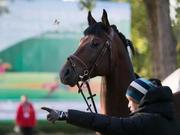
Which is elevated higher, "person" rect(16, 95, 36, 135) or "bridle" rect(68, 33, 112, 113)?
"bridle" rect(68, 33, 112, 113)

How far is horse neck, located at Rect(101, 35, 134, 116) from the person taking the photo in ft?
24.3

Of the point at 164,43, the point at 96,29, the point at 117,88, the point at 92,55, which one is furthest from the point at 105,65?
the point at 164,43

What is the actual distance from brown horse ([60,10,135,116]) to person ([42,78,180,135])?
7.66ft

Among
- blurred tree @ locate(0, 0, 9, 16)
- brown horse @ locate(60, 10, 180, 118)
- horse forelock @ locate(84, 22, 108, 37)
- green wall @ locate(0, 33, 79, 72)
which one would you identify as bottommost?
brown horse @ locate(60, 10, 180, 118)

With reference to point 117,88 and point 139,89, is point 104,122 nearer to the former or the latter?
point 139,89

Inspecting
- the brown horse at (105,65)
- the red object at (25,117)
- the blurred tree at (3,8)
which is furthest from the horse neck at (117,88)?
the blurred tree at (3,8)

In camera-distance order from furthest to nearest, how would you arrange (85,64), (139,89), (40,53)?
1. (40,53)
2. (85,64)
3. (139,89)

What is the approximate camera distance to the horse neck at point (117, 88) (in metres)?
7.42

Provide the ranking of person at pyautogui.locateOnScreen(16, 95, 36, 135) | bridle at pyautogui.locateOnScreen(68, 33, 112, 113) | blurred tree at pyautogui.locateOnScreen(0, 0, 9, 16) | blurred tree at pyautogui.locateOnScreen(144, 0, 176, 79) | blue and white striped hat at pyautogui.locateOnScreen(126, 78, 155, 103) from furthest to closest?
blurred tree at pyautogui.locateOnScreen(0, 0, 9, 16) < person at pyautogui.locateOnScreen(16, 95, 36, 135) < blurred tree at pyautogui.locateOnScreen(144, 0, 176, 79) < bridle at pyautogui.locateOnScreen(68, 33, 112, 113) < blue and white striped hat at pyautogui.locateOnScreen(126, 78, 155, 103)

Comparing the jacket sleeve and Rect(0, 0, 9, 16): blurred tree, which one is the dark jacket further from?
Rect(0, 0, 9, 16): blurred tree

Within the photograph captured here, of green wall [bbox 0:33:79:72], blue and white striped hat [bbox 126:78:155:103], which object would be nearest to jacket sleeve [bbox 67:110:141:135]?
blue and white striped hat [bbox 126:78:155:103]

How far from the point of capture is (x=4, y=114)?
90.0 feet

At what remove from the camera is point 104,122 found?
195 inches

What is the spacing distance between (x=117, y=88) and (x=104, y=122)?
254 centimetres
